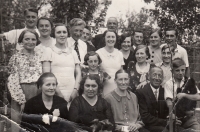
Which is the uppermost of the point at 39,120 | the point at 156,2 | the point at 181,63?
the point at 156,2

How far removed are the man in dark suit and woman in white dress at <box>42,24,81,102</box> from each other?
625 mm

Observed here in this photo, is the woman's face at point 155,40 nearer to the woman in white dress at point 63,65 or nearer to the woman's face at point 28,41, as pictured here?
the woman in white dress at point 63,65

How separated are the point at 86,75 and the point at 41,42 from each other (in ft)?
1.49

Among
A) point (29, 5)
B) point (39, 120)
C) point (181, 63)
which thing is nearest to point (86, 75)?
point (39, 120)

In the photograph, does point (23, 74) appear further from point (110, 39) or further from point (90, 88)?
point (110, 39)

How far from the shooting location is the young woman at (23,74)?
2.58 metres

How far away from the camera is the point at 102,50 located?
2971 mm

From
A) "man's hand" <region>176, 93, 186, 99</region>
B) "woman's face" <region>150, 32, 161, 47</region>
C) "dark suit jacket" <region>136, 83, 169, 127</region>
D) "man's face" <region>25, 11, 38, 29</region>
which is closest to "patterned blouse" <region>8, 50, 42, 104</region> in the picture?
"man's face" <region>25, 11, 38, 29</region>

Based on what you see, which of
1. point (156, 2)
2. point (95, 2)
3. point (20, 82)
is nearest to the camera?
point (20, 82)

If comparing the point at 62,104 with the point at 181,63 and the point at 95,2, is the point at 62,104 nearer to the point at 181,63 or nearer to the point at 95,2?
the point at 95,2

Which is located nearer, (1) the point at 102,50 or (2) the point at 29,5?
(2) the point at 29,5

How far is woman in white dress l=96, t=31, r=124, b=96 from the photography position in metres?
2.89

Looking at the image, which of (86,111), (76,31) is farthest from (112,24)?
(86,111)

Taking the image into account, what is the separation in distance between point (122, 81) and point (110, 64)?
208 millimetres
